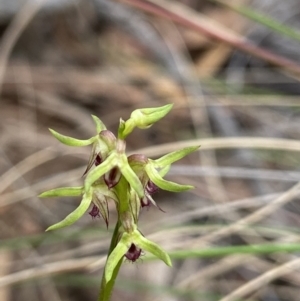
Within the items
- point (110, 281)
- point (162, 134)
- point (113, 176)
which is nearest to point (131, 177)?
point (113, 176)

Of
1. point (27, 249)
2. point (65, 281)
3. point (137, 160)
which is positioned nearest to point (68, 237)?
point (65, 281)

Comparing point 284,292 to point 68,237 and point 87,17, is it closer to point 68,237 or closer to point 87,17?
point 68,237

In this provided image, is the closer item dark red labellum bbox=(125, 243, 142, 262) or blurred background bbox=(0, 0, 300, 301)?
dark red labellum bbox=(125, 243, 142, 262)

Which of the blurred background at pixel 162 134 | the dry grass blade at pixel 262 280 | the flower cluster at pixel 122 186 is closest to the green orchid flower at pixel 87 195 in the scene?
the flower cluster at pixel 122 186

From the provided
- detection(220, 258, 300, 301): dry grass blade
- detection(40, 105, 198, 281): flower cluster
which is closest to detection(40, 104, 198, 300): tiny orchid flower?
detection(40, 105, 198, 281): flower cluster

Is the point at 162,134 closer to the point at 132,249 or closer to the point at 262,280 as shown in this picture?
the point at 262,280

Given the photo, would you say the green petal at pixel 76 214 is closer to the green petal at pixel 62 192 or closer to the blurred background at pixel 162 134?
the green petal at pixel 62 192

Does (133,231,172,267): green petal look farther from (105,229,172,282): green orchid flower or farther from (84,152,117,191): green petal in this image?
(84,152,117,191): green petal
